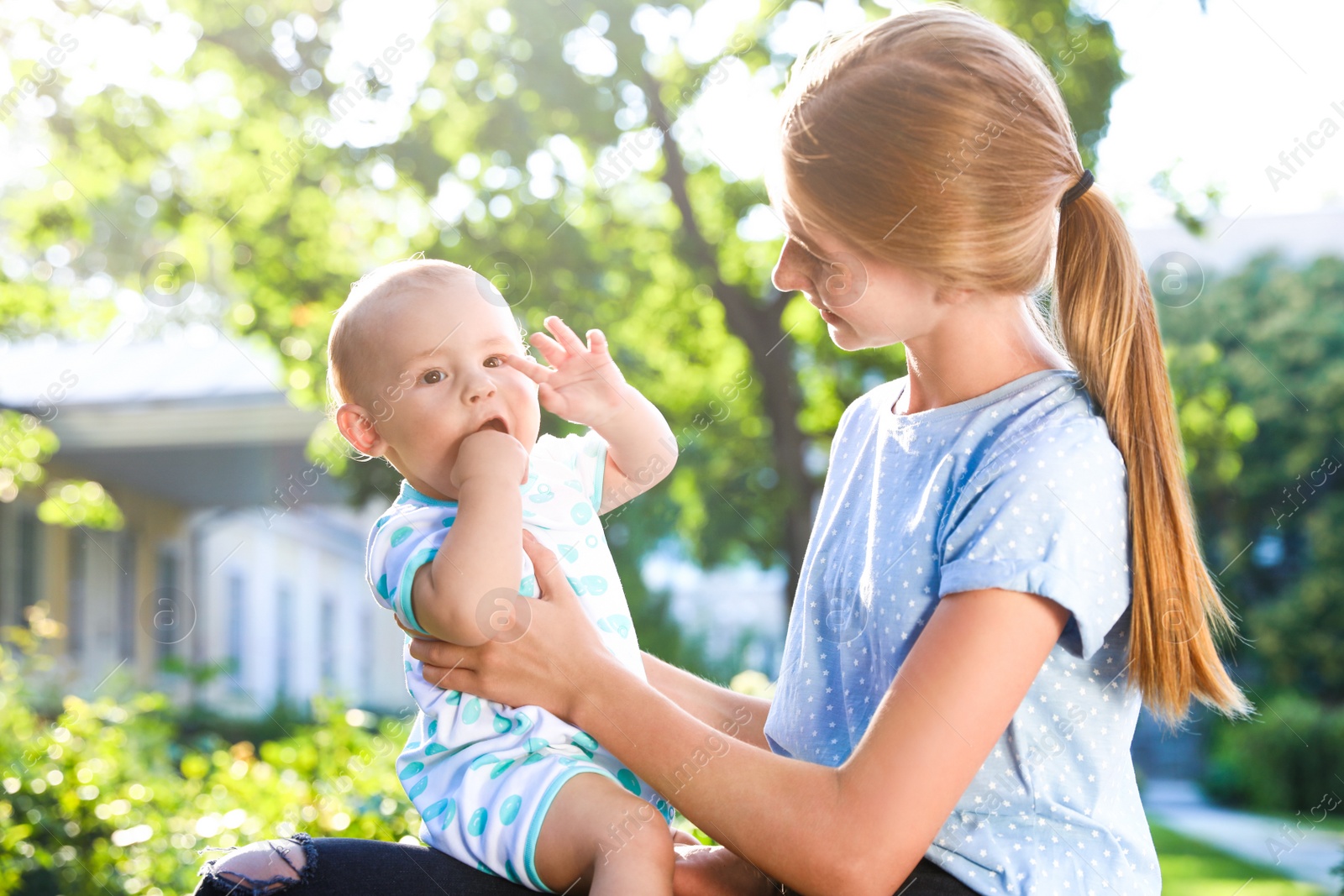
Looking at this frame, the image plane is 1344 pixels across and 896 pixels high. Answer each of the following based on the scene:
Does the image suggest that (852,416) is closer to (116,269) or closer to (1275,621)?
(116,269)

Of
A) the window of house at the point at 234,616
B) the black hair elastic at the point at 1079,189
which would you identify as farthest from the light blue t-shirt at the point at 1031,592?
the window of house at the point at 234,616

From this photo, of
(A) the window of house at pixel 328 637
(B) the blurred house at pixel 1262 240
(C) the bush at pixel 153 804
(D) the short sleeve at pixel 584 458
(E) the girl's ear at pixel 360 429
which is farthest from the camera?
(A) the window of house at pixel 328 637

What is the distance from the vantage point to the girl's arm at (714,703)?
1845 mm

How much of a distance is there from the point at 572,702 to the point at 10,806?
3.49m

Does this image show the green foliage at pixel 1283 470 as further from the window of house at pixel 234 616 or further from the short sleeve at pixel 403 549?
the short sleeve at pixel 403 549

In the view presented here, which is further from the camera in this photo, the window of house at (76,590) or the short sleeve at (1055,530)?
the window of house at (76,590)

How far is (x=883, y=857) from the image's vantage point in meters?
1.22

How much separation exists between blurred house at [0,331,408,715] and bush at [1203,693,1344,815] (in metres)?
10.8

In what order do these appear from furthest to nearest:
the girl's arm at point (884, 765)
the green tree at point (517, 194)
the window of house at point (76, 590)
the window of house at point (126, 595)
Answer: the window of house at point (126, 595) < the window of house at point (76, 590) < the green tree at point (517, 194) < the girl's arm at point (884, 765)

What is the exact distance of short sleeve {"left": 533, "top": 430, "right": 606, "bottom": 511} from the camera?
178 centimetres

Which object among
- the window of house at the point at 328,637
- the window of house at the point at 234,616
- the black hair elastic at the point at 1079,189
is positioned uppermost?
the black hair elastic at the point at 1079,189

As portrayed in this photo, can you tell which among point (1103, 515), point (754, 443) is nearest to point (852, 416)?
point (1103, 515)

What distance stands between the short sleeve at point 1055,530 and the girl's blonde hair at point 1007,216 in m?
0.04

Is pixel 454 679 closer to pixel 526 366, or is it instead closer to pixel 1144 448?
pixel 526 366
